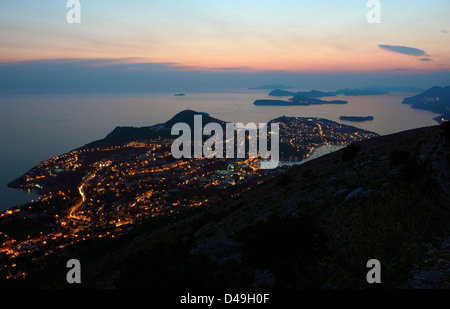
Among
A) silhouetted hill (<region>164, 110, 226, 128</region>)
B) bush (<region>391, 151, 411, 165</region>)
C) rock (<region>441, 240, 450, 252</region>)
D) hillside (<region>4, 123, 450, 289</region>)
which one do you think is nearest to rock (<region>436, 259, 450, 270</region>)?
hillside (<region>4, 123, 450, 289</region>)

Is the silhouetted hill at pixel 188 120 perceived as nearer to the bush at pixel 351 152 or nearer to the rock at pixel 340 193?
the bush at pixel 351 152

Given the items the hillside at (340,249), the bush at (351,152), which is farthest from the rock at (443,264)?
the bush at (351,152)

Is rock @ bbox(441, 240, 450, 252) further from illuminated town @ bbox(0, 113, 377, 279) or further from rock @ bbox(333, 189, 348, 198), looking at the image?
illuminated town @ bbox(0, 113, 377, 279)

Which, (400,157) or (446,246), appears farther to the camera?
(400,157)

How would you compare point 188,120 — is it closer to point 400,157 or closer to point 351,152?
point 351,152

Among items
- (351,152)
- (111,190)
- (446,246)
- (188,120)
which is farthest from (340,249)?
(188,120)

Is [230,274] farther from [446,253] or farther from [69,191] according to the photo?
[69,191]
